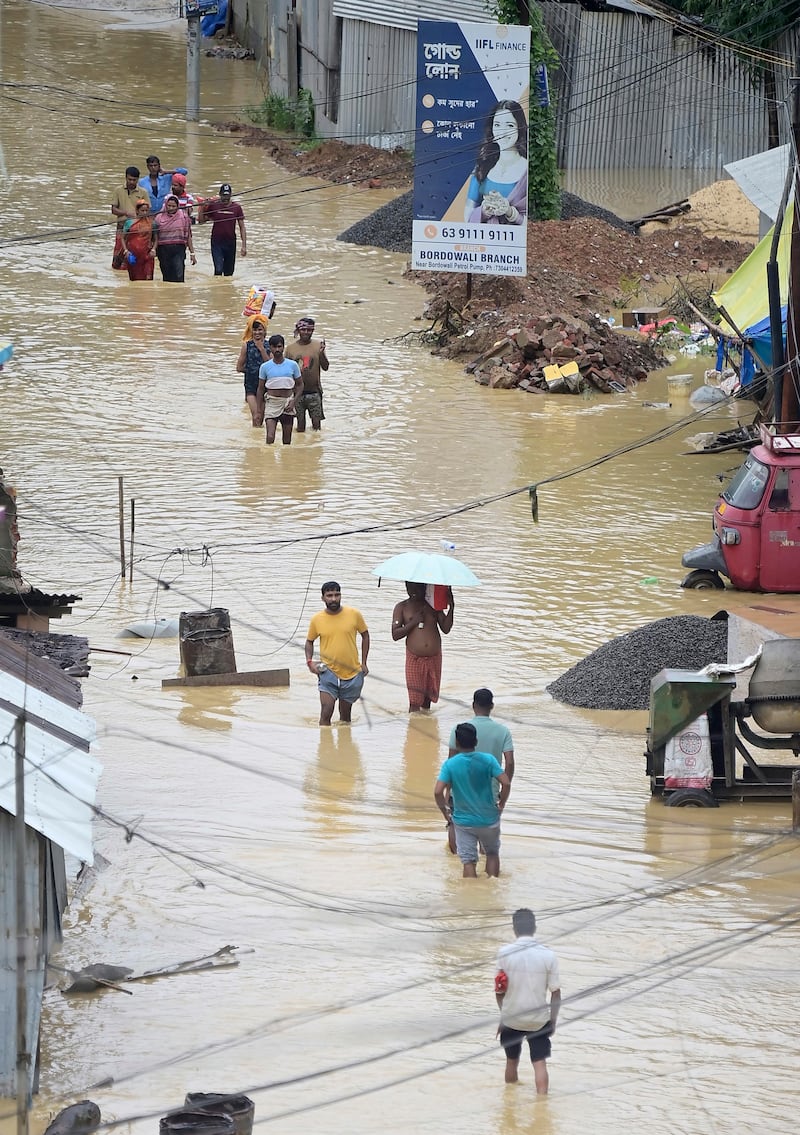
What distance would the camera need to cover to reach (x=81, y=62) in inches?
1849

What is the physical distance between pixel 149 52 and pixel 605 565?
34755mm

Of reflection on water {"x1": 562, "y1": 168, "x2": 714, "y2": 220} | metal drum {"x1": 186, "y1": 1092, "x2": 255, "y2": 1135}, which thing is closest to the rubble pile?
reflection on water {"x1": 562, "y1": 168, "x2": 714, "y2": 220}

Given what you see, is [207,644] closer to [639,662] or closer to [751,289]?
[639,662]

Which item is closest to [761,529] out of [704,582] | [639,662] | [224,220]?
[704,582]

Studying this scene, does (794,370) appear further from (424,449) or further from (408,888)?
(408,888)

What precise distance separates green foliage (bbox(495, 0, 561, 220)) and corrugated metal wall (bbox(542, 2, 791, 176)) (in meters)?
2.19

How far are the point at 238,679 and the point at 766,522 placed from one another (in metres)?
5.55

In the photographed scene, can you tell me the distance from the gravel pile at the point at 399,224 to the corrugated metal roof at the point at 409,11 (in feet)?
12.8

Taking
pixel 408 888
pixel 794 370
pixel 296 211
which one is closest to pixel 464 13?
pixel 296 211

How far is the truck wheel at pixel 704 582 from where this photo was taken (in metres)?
17.5

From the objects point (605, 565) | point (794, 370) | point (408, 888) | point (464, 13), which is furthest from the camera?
point (464, 13)

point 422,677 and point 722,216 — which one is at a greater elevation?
point 722,216

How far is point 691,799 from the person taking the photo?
11961mm

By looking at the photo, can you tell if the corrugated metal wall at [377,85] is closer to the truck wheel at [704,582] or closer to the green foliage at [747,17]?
the green foliage at [747,17]
